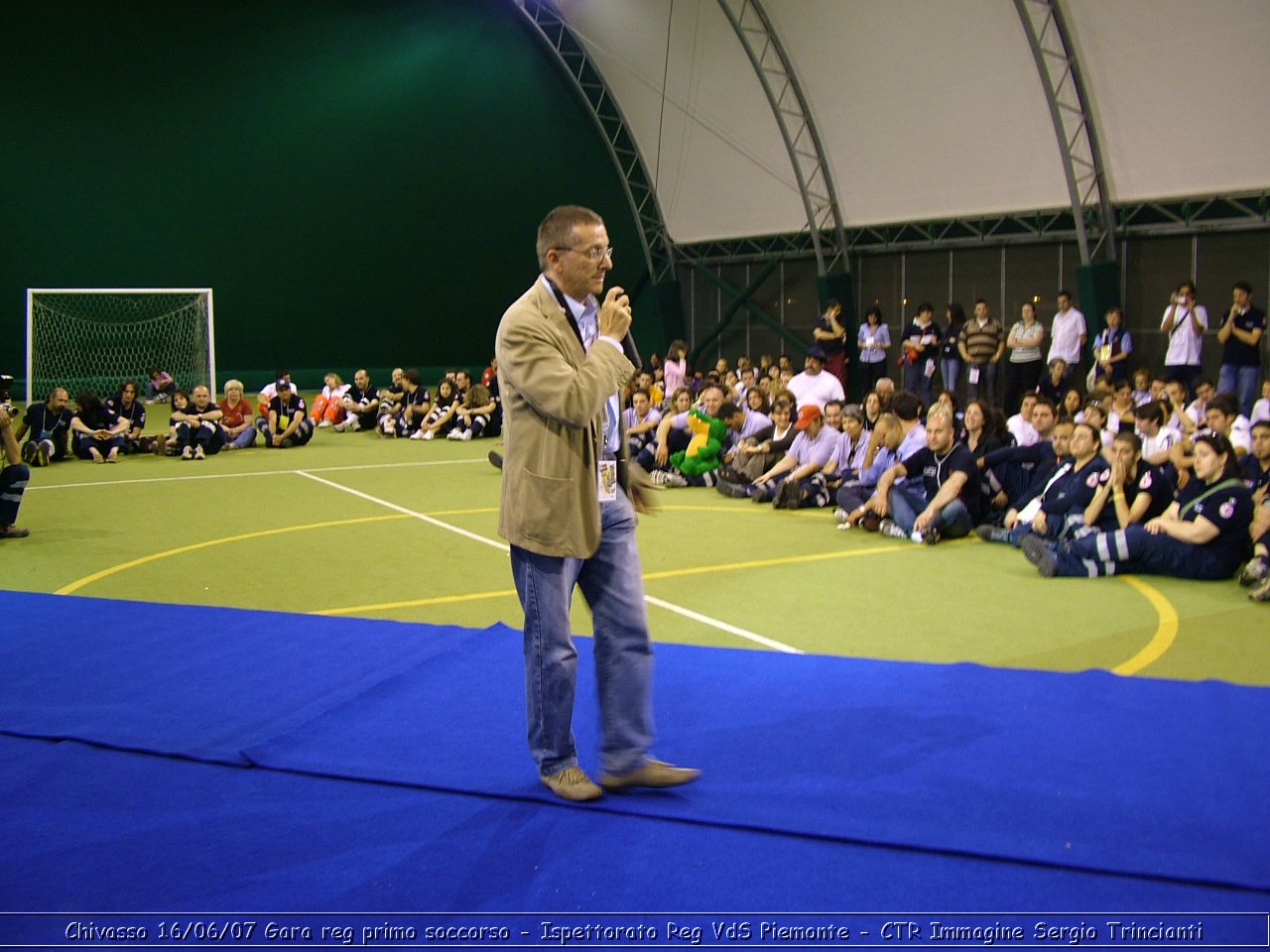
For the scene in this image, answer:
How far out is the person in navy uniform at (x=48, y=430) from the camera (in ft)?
42.8

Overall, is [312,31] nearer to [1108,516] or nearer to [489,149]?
[489,149]

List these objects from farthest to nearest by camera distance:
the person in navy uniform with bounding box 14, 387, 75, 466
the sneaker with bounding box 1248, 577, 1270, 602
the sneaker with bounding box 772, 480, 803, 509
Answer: the person in navy uniform with bounding box 14, 387, 75, 466 → the sneaker with bounding box 772, 480, 803, 509 → the sneaker with bounding box 1248, 577, 1270, 602

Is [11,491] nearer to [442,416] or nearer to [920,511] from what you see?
[920,511]

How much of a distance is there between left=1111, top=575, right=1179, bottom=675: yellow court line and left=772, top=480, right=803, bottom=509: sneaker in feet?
10.8

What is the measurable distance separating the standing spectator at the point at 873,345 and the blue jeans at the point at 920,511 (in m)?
9.13

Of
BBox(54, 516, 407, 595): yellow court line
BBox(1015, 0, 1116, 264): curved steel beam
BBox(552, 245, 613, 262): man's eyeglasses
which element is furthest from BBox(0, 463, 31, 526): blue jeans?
BBox(1015, 0, 1116, 264): curved steel beam

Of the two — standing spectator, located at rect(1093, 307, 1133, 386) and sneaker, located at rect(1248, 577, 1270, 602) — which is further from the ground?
standing spectator, located at rect(1093, 307, 1133, 386)

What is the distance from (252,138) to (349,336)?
3.83 meters

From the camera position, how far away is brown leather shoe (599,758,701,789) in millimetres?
3396

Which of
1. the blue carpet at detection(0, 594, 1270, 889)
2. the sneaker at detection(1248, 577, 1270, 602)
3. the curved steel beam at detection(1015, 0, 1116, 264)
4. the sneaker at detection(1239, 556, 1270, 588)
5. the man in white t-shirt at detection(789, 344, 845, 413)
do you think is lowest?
the blue carpet at detection(0, 594, 1270, 889)

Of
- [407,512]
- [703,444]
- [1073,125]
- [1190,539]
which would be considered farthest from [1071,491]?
[1073,125]

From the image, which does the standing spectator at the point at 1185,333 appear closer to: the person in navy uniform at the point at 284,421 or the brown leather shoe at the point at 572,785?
the person in navy uniform at the point at 284,421

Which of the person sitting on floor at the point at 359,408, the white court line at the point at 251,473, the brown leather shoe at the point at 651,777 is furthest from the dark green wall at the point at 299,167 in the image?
the brown leather shoe at the point at 651,777

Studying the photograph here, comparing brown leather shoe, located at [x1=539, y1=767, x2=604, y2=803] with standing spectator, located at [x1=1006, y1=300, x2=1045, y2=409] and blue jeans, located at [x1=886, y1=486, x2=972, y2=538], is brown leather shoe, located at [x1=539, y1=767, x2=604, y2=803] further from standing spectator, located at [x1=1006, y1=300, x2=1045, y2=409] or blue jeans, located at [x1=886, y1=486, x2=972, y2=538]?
standing spectator, located at [x1=1006, y1=300, x2=1045, y2=409]
